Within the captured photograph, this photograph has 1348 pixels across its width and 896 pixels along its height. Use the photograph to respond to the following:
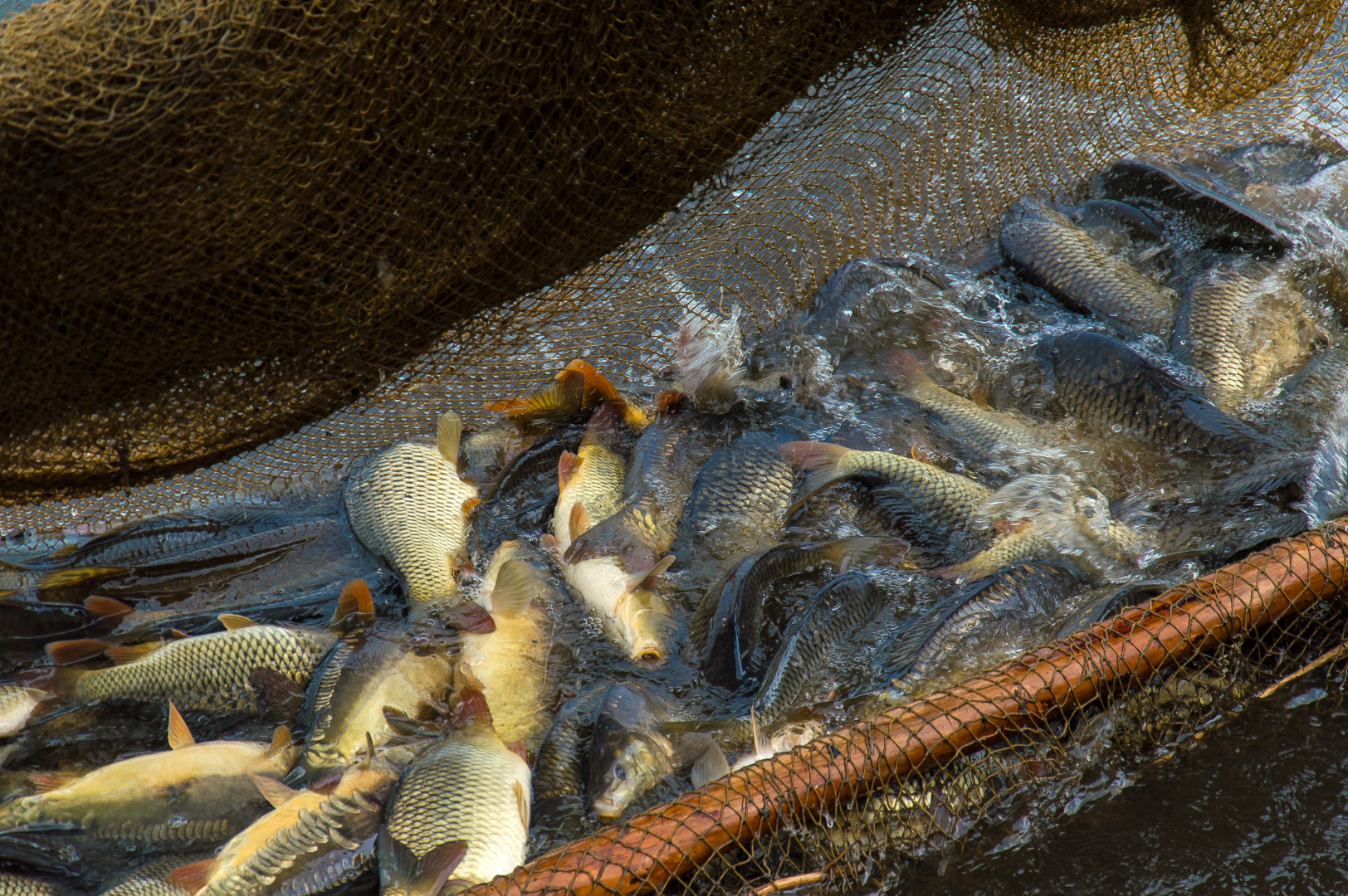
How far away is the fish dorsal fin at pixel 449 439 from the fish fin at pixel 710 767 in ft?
5.00

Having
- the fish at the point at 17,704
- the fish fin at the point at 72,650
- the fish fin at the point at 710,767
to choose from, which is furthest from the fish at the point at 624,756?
the fish at the point at 17,704

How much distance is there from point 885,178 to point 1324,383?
1.87 metres

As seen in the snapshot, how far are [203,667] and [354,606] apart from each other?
0.41m

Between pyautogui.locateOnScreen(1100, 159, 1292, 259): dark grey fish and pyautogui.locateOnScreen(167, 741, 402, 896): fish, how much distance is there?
360cm

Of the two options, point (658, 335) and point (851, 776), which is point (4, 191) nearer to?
point (658, 335)

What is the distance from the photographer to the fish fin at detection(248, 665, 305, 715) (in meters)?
2.45

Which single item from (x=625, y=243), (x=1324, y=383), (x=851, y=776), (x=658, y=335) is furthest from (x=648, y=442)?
(x=1324, y=383)

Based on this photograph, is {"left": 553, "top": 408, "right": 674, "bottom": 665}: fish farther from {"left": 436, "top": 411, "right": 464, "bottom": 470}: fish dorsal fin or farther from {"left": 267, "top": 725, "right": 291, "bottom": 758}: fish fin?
{"left": 267, "top": 725, "right": 291, "bottom": 758}: fish fin

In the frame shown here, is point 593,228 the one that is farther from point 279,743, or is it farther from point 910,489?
point 279,743

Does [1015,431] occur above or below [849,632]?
above

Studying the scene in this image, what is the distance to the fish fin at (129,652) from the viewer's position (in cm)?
259

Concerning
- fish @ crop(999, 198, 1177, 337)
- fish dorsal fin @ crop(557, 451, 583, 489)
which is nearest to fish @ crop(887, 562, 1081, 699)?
fish dorsal fin @ crop(557, 451, 583, 489)

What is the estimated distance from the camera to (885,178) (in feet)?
13.5

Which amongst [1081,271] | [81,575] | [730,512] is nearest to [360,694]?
[730,512]
